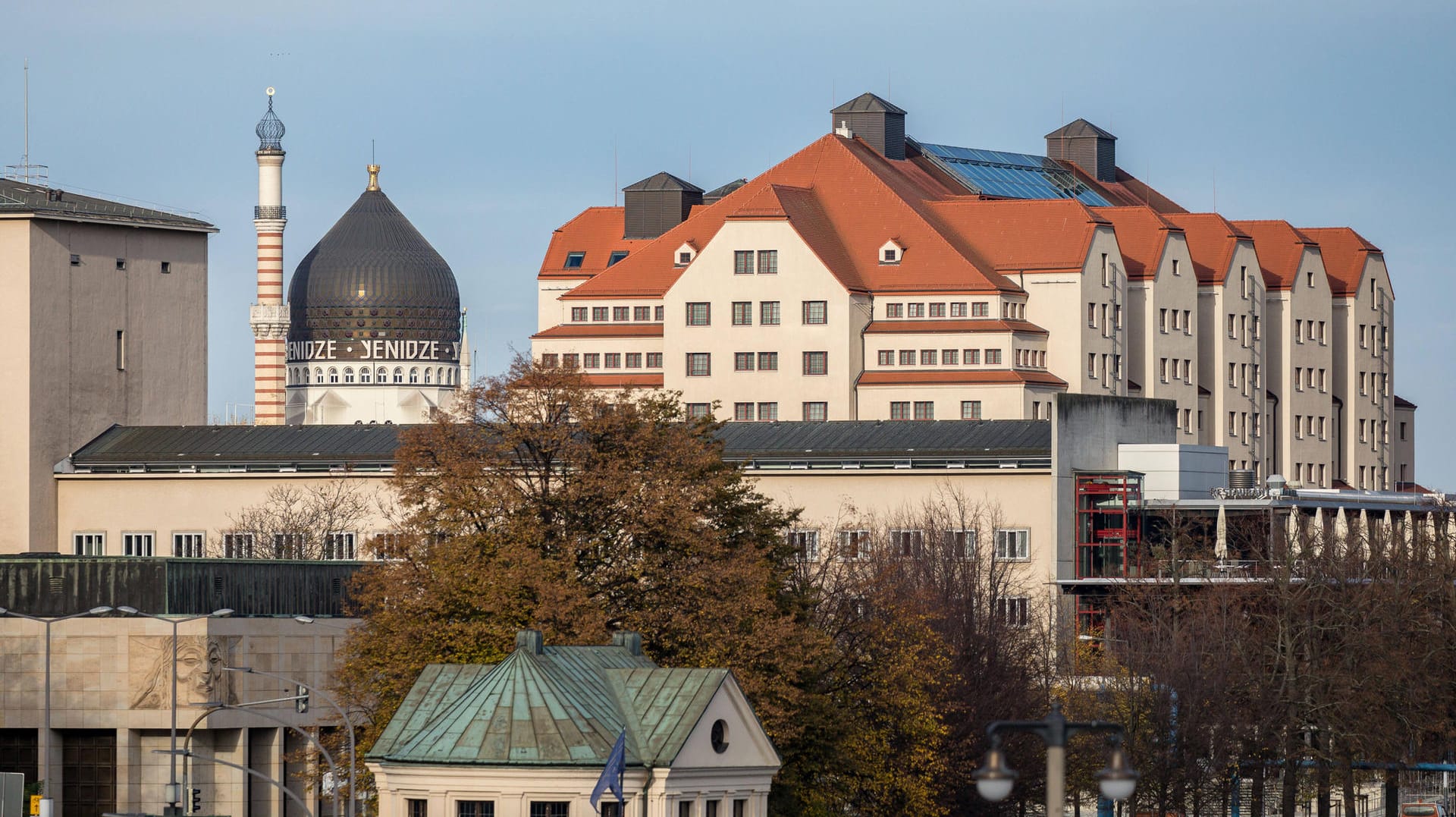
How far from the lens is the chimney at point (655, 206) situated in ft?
596

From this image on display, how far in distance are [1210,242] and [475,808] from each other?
378 feet

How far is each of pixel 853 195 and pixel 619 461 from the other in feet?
302

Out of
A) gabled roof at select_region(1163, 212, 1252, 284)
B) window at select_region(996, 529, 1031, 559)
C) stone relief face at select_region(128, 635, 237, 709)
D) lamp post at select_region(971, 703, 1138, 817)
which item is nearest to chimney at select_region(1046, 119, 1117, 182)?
gabled roof at select_region(1163, 212, 1252, 284)

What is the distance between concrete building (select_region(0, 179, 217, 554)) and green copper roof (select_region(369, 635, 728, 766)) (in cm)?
6091

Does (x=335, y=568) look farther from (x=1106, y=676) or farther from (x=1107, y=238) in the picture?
(x=1107, y=238)

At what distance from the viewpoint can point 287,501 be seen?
124 meters

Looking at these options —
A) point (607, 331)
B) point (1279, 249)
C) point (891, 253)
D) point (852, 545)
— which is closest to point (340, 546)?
point (607, 331)

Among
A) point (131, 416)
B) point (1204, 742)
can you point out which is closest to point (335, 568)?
point (1204, 742)

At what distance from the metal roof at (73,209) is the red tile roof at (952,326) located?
1530 inches

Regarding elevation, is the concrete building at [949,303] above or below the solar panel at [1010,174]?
below

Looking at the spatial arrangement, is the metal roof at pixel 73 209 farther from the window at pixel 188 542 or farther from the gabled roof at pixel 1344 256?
the gabled roof at pixel 1344 256

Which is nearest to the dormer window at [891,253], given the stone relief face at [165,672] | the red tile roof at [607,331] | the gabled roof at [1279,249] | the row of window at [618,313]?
the row of window at [618,313]

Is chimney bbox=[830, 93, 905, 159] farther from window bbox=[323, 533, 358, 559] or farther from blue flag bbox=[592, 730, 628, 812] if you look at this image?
blue flag bbox=[592, 730, 628, 812]

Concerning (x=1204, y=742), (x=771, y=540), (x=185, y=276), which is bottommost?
(x=1204, y=742)
